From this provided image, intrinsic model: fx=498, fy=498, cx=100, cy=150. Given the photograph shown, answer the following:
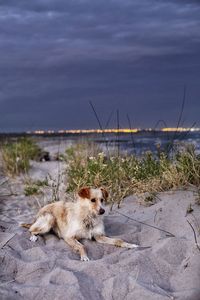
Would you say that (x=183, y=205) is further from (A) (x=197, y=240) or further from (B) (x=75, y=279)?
(B) (x=75, y=279)

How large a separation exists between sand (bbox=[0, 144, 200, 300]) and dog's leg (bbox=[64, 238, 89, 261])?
8cm

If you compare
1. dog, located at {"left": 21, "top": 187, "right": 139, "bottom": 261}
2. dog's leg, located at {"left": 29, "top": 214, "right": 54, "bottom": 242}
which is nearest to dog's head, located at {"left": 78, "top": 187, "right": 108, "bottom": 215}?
dog, located at {"left": 21, "top": 187, "right": 139, "bottom": 261}

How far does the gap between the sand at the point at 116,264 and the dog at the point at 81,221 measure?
10cm

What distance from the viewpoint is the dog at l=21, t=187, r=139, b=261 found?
6402 millimetres

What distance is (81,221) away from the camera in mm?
6484

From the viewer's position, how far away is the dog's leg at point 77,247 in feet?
18.9

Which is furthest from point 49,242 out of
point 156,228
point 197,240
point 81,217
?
point 197,240

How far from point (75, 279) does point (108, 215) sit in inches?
113

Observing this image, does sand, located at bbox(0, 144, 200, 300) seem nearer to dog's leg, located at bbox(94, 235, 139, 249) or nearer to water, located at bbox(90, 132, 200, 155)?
dog's leg, located at bbox(94, 235, 139, 249)

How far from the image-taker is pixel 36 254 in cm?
594

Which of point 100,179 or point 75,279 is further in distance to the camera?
point 100,179

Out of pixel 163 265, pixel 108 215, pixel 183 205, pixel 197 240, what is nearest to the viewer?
pixel 163 265

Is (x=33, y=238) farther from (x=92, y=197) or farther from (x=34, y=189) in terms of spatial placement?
(x=34, y=189)

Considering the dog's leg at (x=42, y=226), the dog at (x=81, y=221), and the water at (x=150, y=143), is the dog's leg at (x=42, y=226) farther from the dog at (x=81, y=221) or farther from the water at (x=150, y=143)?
the water at (x=150, y=143)
